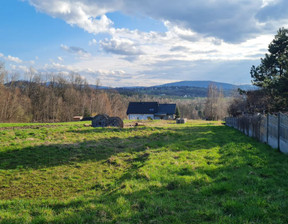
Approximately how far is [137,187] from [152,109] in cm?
6021

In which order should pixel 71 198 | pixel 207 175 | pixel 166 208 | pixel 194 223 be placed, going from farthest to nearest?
pixel 207 175, pixel 71 198, pixel 166 208, pixel 194 223

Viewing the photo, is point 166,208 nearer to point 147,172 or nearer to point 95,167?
point 147,172

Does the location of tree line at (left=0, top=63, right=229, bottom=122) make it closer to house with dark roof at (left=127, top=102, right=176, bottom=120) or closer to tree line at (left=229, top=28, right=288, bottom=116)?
house with dark roof at (left=127, top=102, right=176, bottom=120)

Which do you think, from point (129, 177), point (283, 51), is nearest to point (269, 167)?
point (129, 177)

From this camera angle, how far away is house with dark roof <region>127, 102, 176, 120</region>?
→ 64.9 metres

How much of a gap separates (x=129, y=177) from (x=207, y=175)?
2.57 m

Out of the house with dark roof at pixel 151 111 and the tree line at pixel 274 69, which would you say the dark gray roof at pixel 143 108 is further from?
the tree line at pixel 274 69

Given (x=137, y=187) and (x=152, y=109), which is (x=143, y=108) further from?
(x=137, y=187)

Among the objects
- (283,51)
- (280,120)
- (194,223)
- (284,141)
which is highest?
(283,51)

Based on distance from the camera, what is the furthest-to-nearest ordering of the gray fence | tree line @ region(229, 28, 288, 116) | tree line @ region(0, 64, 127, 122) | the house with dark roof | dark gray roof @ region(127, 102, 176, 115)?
dark gray roof @ region(127, 102, 176, 115) < the house with dark roof < tree line @ region(0, 64, 127, 122) < tree line @ region(229, 28, 288, 116) < the gray fence

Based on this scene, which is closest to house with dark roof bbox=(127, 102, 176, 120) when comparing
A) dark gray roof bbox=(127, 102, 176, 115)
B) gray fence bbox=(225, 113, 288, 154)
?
dark gray roof bbox=(127, 102, 176, 115)

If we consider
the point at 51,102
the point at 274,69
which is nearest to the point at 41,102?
the point at 51,102

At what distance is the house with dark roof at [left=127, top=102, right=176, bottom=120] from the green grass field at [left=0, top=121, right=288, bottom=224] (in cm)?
5432

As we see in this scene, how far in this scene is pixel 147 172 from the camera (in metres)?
7.30
